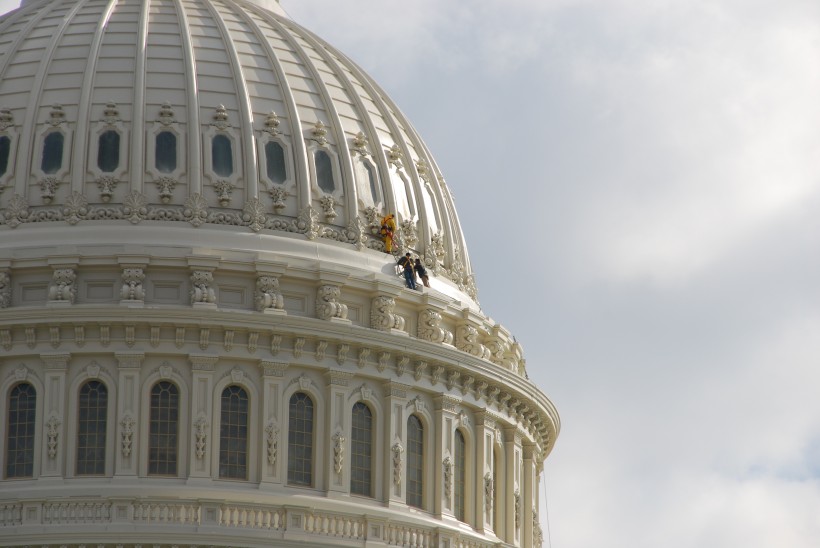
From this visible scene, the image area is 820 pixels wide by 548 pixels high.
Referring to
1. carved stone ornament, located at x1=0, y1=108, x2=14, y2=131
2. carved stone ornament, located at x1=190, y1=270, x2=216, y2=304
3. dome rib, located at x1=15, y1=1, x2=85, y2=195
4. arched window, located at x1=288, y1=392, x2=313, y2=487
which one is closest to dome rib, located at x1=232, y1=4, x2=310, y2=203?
carved stone ornament, located at x1=190, y1=270, x2=216, y2=304

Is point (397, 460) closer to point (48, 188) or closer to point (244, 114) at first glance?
point (244, 114)

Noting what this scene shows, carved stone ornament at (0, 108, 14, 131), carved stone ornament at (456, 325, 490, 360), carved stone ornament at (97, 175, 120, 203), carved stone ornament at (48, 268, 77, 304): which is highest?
carved stone ornament at (0, 108, 14, 131)

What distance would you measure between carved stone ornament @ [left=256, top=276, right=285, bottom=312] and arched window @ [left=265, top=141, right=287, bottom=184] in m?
5.02

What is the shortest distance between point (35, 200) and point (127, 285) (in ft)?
18.6

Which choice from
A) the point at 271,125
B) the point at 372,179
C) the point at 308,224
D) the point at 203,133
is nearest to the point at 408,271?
the point at 308,224

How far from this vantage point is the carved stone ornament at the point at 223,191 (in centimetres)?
10162

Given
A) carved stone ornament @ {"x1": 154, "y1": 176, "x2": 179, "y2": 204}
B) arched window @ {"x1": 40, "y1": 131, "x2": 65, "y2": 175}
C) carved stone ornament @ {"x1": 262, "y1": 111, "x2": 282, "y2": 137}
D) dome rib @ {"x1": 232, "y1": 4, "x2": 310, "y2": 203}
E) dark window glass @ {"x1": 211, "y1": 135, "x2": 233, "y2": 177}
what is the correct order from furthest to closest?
1. carved stone ornament @ {"x1": 262, "y1": 111, "x2": 282, "y2": 137}
2. dome rib @ {"x1": 232, "y1": 4, "x2": 310, "y2": 203}
3. dark window glass @ {"x1": 211, "y1": 135, "x2": 233, "y2": 177}
4. arched window @ {"x1": 40, "y1": 131, "x2": 65, "y2": 175}
5. carved stone ornament @ {"x1": 154, "y1": 176, "x2": 179, "y2": 204}

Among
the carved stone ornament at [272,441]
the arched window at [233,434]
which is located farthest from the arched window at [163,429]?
the carved stone ornament at [272,441]

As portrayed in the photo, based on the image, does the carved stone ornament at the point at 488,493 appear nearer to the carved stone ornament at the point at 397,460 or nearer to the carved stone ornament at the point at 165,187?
the carved stone ornament at the point at 397,460

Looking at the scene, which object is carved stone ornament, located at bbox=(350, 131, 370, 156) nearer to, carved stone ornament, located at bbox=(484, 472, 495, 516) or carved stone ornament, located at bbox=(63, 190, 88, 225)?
carved stone ornament, located at bbox=(63, 190, 88, 225)

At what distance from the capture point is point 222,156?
4055 inches

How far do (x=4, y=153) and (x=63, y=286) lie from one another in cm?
727

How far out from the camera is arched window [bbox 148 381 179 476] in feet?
318

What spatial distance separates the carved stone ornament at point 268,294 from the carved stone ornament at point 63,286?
5.99 m
